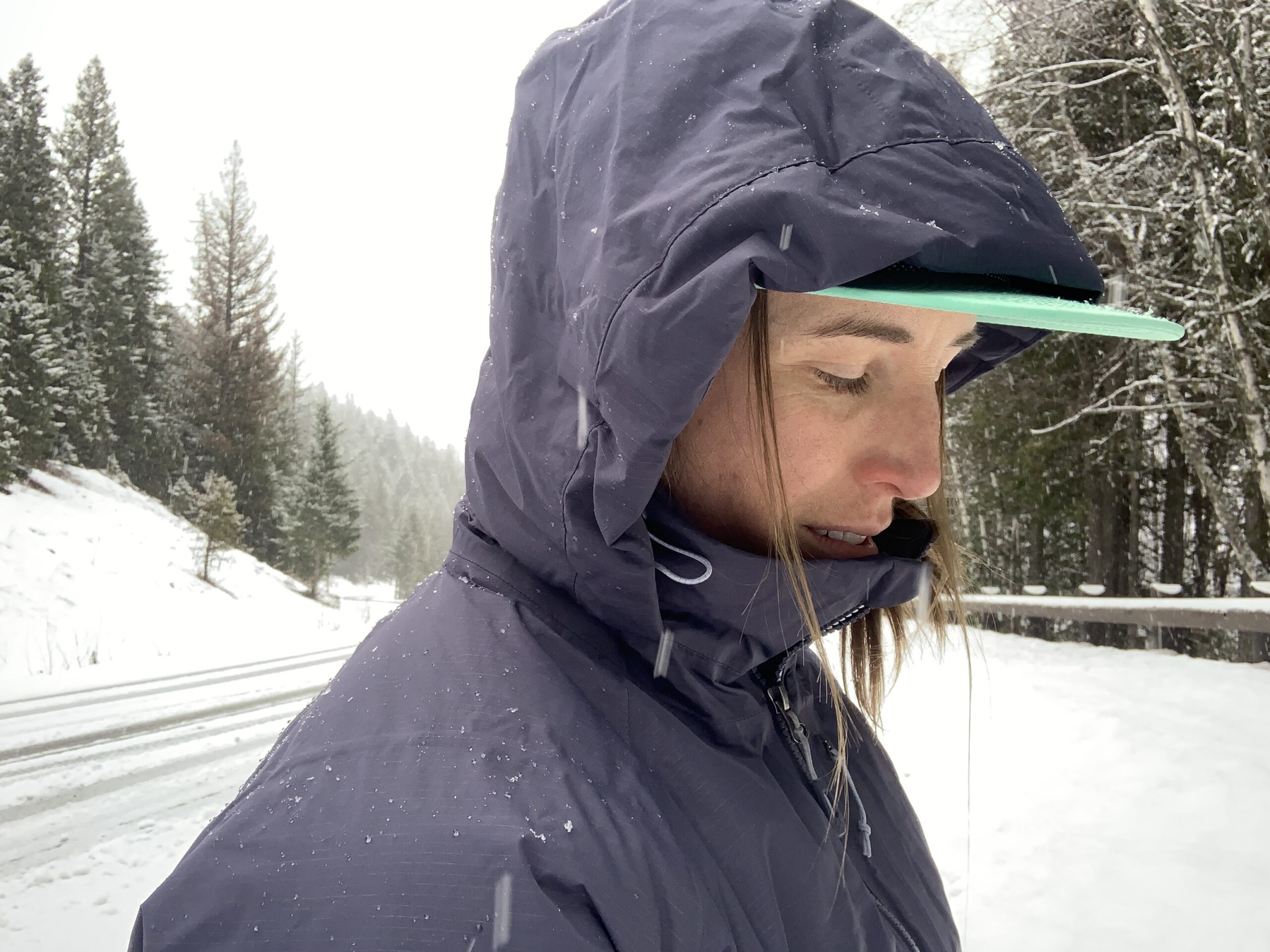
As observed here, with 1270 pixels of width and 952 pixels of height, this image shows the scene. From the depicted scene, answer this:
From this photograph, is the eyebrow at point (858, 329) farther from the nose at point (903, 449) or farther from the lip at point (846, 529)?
the lip at point (846, 529)

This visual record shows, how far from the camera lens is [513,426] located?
1.08 m

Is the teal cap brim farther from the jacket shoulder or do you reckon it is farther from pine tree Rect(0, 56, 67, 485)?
→ pine tree Rect(0, 56, 67, 485)

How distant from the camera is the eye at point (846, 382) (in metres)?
1.07

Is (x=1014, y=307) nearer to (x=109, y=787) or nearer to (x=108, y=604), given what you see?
(x=109, y=787)

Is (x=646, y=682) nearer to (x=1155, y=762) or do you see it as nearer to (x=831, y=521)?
(x=831, y=521)

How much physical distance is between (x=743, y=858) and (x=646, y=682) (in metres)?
0.24

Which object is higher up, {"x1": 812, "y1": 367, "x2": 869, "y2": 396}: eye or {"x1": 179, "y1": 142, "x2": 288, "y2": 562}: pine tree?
{"x1": 179, "y1": 142, "x2": 288, "y2": 562}: pine tree

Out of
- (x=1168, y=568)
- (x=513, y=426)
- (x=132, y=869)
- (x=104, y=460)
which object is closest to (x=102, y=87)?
(x=104, y=460)

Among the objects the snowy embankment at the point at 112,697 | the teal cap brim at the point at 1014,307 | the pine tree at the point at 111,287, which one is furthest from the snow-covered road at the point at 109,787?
the pine tree at the point at 111,287

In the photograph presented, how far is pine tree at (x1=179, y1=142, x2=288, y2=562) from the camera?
26.2 metres

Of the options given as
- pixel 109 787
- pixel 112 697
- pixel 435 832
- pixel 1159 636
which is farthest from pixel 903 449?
pixel 1159 636

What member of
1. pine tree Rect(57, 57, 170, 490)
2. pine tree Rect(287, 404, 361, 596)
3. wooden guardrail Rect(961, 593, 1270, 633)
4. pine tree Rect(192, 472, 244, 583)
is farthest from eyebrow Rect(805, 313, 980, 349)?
pine tree Rect(287, 404, 361, 596)

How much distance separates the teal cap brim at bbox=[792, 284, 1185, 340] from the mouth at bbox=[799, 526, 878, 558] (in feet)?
1.20

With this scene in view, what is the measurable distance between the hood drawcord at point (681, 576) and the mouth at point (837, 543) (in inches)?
7.5
